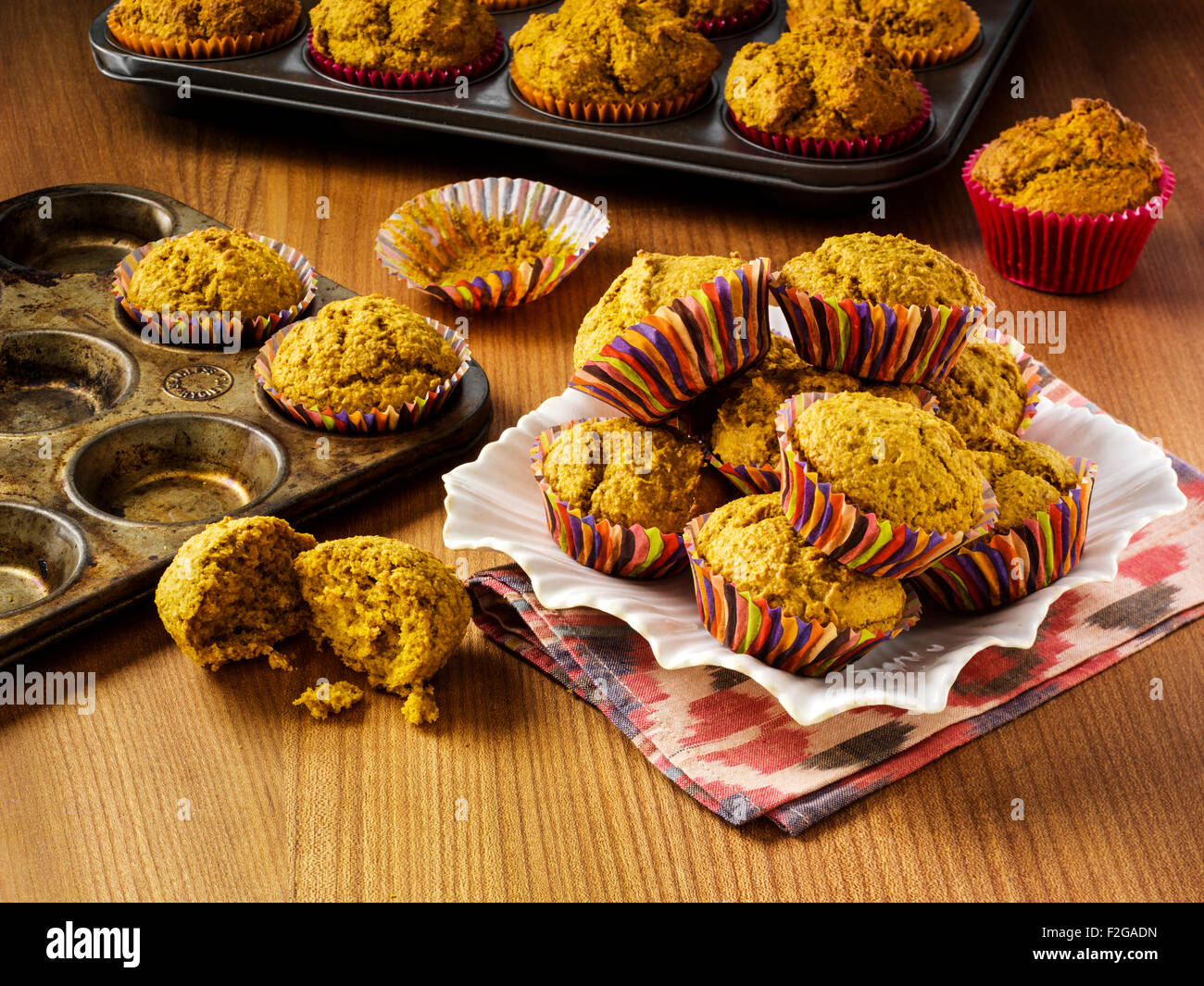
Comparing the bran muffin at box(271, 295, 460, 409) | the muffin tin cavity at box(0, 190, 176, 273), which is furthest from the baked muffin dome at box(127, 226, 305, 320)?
the muffin tin cavity at box(0, 190, 176, 273)

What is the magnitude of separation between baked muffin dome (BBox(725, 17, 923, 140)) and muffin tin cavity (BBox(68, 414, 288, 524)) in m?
0.99

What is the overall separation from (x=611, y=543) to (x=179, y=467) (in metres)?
0.72

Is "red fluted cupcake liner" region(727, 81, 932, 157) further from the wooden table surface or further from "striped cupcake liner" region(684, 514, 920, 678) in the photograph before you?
"striped cupcake liner" region(684, 514, 920, 678)

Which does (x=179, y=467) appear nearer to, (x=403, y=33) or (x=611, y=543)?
(x=611, y=543)

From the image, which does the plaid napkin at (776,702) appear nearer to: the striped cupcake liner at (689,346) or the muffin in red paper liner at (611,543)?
the muffin in red paper liner at (611,543)

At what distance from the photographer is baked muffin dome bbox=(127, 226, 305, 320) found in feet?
5.98

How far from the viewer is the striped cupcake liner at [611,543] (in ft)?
4.30

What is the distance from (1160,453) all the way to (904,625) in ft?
1.50

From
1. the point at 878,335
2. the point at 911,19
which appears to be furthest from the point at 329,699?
the point at 911,19

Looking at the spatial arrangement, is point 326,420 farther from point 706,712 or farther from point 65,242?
point 65,242

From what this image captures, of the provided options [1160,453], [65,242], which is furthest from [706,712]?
[65,242]

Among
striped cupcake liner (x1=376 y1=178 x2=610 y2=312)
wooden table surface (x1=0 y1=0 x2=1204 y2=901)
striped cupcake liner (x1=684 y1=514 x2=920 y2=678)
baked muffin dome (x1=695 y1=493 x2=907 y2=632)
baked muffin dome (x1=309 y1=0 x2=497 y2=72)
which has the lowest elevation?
wooden table surface (x1=0 y1=0 x2=1204 y2=901)

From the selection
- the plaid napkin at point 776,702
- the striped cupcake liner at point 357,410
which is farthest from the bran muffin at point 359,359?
the plaid napkin at point 776,702

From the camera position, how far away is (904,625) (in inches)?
48.7
